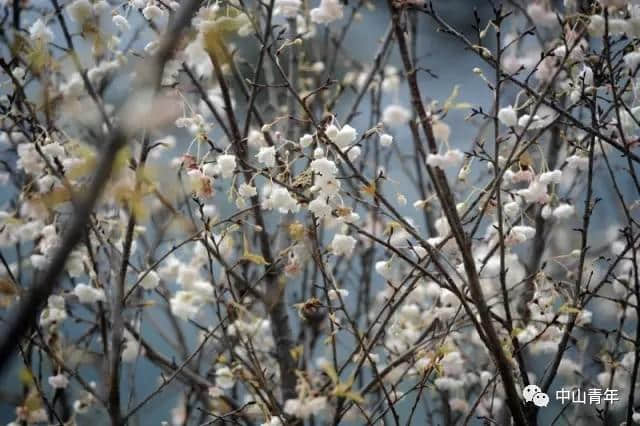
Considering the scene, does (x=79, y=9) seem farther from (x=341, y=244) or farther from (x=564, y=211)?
(x=564, y=211)

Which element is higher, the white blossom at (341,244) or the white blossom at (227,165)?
the white blossom at (227,165)

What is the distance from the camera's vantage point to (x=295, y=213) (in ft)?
5.79

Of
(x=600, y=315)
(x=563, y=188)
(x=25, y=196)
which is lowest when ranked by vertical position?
(x=25, y=196)

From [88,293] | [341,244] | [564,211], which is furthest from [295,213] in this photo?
[564,211]

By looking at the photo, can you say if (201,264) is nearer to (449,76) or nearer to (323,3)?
(323,3)

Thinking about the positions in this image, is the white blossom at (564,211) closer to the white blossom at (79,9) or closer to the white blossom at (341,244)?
the white blossom at (341,244)

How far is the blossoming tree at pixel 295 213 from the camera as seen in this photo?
3.54 ft

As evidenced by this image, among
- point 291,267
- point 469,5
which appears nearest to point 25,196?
point 291,267

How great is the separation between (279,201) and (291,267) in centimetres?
22

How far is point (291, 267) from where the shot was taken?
1.46 m

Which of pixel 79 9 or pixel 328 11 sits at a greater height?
pixel 328 11

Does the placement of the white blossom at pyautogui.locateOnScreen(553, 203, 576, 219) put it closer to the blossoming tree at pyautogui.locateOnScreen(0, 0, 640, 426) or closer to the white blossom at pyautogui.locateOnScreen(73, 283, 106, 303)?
the blossoming tree at pyautogui.locateOnScreen(0, 0, 640, 426)

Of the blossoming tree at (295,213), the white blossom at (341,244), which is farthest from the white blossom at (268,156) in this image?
the white blossom at (341,244)

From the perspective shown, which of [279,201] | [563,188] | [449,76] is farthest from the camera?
[449,76]
